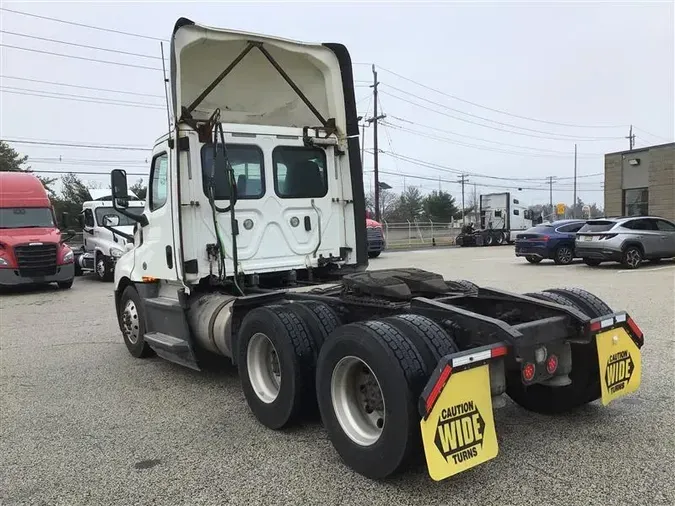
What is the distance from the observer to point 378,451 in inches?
132

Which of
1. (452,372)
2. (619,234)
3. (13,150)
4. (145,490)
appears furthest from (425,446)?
(13,150)

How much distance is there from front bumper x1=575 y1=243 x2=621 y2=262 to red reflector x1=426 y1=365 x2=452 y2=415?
15390 mm

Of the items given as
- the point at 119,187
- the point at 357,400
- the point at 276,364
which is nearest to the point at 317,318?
the point at 276,364

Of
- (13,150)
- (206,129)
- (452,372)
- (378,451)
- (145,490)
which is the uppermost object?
(13,150)

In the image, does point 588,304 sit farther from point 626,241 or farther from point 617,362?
point 626,241

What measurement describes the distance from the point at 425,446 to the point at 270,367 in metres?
1.96

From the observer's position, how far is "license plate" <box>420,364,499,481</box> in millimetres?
3037

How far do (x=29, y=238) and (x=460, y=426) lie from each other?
1407cm

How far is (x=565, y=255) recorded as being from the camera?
19328 mm

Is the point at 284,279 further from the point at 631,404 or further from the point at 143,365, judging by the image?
the point at 631,404

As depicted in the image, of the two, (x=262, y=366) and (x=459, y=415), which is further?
(x=262, y=366)

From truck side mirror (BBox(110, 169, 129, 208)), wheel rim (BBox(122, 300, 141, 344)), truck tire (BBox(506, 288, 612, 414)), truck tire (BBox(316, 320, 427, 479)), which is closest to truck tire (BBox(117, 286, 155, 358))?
wheel rim (BBox(122, 300, 141, 344))

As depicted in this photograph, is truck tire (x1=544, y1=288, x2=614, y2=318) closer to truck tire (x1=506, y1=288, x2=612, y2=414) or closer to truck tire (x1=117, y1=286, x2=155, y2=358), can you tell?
truck tire (x1=506, y1=288, x2=612, y2=414)

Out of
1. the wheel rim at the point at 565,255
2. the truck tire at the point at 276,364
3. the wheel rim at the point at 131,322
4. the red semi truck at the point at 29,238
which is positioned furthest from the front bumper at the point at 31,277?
the wheel rim at the point at 565,255
